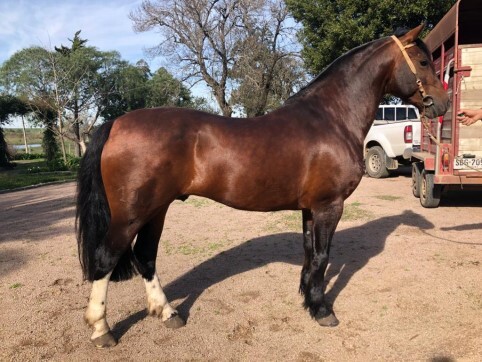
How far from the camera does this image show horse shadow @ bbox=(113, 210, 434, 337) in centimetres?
350

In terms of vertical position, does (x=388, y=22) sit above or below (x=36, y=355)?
→ above

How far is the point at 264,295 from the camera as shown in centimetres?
343

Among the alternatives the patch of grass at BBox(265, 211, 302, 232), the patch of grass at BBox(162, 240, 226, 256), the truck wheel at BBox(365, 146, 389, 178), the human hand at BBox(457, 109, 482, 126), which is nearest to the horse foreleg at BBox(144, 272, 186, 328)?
the patch of grass at BBox(162, 240, 226, 256)

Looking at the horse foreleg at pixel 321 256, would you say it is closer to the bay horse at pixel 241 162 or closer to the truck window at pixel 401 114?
the bay horse at pixel 241 162

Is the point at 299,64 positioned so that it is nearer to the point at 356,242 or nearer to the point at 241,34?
the point at 241,34

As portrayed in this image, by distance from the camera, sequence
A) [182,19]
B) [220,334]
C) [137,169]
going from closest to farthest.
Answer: [137,169]
[220,334]
[182,19]

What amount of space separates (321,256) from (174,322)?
4.31ft

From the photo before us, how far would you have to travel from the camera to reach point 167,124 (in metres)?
2.61

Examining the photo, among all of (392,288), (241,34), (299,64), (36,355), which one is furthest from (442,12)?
(36,355)

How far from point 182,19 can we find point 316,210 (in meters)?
23.2

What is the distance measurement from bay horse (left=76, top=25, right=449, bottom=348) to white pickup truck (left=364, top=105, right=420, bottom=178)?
719 centimetres

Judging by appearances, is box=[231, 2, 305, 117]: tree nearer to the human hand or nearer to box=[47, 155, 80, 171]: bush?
box=[47, 155, 80, 171]: bush

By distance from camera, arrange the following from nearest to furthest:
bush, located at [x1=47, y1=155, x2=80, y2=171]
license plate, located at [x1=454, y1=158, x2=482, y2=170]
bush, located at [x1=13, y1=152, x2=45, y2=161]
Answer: license plate, located at [x1=454, y1=158, x2=482, y2=170]
bush, located at [x1=47, y1=155, x2=80, y2=171]
bush, located at [x1=13, y1=152, x2=45, y2=161]

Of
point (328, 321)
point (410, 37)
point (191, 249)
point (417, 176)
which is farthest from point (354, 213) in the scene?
point (410, 37)
